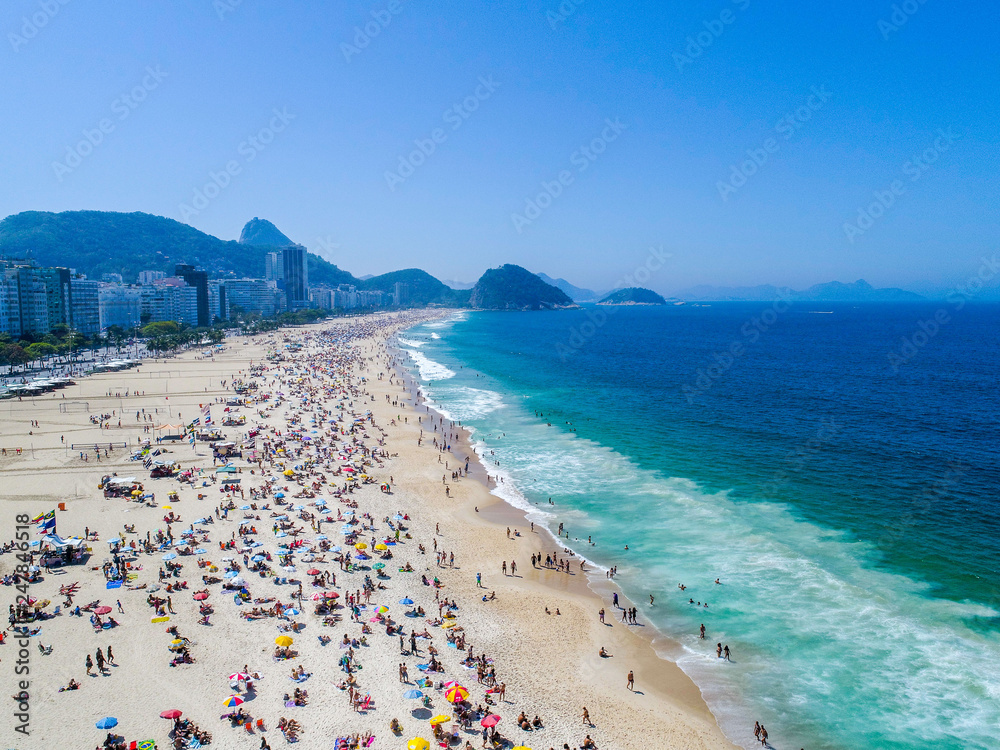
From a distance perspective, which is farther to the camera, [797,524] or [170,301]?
[170,301]

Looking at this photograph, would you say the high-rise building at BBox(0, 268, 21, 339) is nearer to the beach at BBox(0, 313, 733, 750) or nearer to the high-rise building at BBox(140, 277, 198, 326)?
the high-rise building at BBox(140, 277, 198, 326)

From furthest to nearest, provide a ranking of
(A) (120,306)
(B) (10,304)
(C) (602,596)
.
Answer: (A) (120,306) < (B) (10,304) < (C) (602,596)

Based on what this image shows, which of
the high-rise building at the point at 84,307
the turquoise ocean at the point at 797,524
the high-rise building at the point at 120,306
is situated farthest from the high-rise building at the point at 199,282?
the turquoise ocean at the point at 797,524

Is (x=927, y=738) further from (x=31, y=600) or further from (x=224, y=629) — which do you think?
(x=31, y=600)

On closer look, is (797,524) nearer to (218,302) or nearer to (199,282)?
(199,282)

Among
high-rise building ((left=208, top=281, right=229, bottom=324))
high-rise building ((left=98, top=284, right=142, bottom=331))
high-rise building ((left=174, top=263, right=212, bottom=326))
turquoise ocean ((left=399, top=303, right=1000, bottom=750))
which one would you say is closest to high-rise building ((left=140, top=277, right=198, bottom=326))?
high-rise building ((left=98, top=284, right=142, bottom=331))

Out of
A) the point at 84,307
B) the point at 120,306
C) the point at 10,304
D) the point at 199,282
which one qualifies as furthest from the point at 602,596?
the point at 199,282

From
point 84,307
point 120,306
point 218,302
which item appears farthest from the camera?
point 218,302

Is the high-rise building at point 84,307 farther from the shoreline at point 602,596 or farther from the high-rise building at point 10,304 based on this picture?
the shoreline at point 602,596
